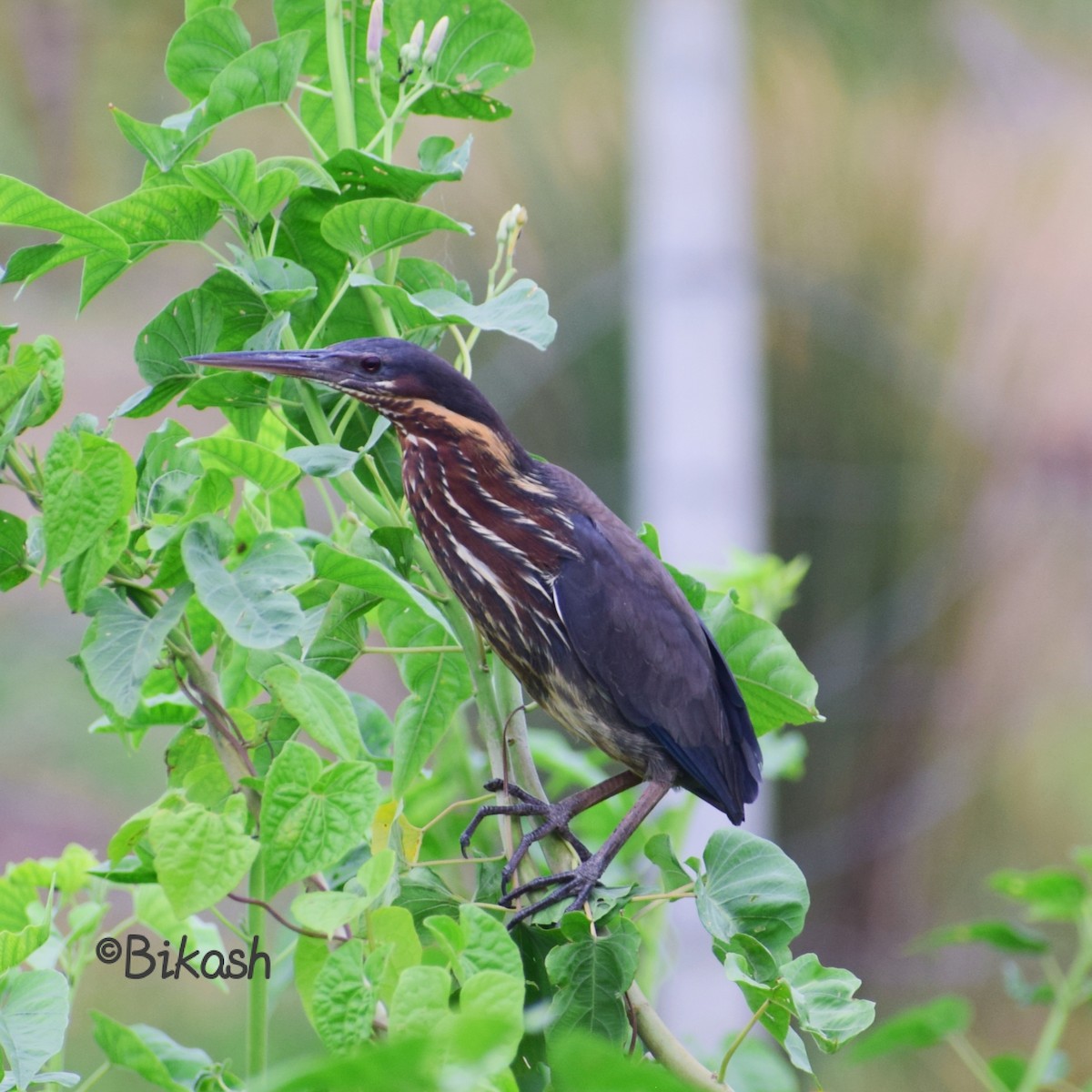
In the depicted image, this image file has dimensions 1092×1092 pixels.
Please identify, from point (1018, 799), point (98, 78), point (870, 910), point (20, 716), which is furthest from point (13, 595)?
point (1018, 799)

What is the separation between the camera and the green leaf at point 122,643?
0.42 m

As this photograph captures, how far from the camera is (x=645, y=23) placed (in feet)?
7.44

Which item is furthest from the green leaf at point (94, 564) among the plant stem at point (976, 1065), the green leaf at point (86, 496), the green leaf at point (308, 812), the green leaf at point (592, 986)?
the plant stem at point (976, 1065)

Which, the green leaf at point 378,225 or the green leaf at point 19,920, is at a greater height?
the green leaf at point 378,225

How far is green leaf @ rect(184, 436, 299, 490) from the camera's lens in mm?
473

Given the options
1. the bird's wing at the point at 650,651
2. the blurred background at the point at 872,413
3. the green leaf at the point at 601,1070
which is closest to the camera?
the green leaf at the point at 601,1070

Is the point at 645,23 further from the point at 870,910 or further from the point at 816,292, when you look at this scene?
the point at 870,910

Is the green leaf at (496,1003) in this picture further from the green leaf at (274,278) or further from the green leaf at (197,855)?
the green leaf at (274,278)

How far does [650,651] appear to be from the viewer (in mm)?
660

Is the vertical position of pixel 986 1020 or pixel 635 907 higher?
pixel 635 907

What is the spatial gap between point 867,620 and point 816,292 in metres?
0.65

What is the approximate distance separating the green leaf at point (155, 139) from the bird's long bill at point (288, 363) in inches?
3.3

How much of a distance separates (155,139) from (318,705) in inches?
10.2

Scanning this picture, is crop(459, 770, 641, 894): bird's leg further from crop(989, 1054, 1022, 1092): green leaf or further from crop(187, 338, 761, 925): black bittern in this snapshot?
crop(989, 1054, 1022, 1092): green leaf
